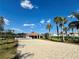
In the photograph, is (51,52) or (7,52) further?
(7,52)

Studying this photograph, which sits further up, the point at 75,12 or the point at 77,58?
the point at 75,12

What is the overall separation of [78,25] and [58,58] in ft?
95.3

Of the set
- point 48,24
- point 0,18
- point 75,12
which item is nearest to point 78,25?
point 75,12

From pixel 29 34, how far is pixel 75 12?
226 ft

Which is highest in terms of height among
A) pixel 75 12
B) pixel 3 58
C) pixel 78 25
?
pixel 75 12

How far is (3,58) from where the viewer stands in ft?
45.8

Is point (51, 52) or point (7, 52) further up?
point (51, 52)

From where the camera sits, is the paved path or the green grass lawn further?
the green grass lawn

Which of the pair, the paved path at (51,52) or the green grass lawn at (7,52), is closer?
the paved path at (51,52)

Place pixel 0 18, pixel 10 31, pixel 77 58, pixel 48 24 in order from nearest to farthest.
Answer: pixel 77 58 → pixel 0 18 → pixel 10 31 → pixel 48 24

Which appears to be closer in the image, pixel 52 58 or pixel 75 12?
pixel 52 58

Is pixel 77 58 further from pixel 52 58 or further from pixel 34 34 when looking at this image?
pixel 34 34

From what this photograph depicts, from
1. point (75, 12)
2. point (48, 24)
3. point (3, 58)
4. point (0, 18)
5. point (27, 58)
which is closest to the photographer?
point (27, 58)

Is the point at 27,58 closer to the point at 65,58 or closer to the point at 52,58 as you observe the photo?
the point at 52,58
